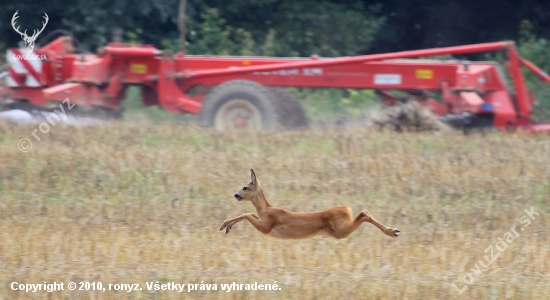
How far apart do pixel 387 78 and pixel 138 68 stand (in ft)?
14.2

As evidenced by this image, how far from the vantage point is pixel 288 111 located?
13.9 m

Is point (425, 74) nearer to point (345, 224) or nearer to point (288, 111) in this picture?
point (288, 111)

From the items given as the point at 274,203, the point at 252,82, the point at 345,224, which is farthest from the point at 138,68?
the point at 345,224

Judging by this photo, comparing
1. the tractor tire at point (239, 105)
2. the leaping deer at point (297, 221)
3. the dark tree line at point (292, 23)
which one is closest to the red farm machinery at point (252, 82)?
the tractor tire at point (239, 105)

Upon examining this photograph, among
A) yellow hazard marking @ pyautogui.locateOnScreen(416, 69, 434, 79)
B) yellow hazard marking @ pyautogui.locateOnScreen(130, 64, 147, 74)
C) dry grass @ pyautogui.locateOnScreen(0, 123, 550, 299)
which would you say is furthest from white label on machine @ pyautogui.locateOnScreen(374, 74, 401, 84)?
yellow hazard marking @ pyautogui.locateOnScreen(130, 64, 147, 74)

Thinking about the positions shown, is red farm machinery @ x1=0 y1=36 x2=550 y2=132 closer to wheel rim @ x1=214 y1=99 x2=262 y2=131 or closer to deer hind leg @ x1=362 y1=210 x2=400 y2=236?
wheel rim @ x1=214 y1=99 x2=262 y2=131

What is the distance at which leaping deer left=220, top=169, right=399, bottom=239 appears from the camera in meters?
6.28

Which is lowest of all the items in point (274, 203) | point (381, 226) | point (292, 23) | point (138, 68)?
point (381, 226)

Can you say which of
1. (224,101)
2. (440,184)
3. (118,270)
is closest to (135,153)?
(224,101)

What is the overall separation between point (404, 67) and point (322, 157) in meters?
3.31

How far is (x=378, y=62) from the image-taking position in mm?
13852

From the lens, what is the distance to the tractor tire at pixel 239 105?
13.5 meters

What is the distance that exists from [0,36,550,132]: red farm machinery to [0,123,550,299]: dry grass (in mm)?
798

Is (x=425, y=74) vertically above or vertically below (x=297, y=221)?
above
